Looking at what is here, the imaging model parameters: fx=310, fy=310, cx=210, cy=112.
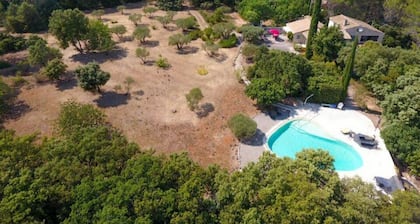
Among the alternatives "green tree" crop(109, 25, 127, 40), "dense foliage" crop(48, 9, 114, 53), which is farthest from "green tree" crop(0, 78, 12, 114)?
"green tree" crop(109, 25, 127, 40)

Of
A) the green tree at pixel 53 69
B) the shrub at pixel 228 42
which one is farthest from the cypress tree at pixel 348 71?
the green tree at pixel 53 69

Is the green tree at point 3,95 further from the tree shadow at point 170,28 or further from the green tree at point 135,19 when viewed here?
the tree shadow at point 170,28

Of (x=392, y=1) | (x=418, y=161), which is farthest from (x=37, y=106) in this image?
(x=392, y=1)

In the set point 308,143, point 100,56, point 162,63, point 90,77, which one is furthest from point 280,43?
point 90,77

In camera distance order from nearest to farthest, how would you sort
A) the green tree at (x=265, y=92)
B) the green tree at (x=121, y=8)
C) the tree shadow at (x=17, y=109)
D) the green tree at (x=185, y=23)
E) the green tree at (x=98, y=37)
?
the tree shadow at (x=17, y=109)
the green tree at (x=265, y=92)
the green tree at (x=98, y=37)
the green tree at (x=185, y=23)
the green tree at (x=121, y=8)

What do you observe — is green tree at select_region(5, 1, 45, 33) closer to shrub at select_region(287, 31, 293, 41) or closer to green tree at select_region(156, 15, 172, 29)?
green tree at select_region(156, 15, 172, 29)

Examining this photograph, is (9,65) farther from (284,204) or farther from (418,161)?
(418,161)
